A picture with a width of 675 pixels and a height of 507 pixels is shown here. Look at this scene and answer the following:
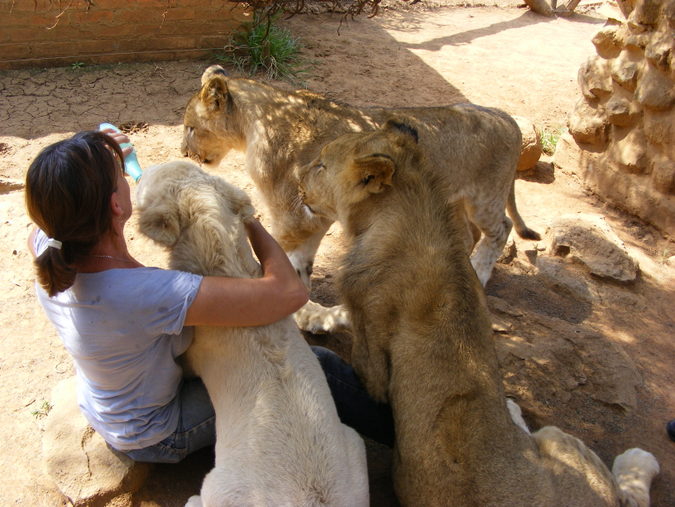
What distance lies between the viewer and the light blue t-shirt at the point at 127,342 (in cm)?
242

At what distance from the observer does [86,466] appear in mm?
3191

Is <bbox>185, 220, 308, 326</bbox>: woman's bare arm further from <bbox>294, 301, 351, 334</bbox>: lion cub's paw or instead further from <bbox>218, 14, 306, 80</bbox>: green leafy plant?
<bbox>218, 14, 306, 80</bbox>: green leafy plant

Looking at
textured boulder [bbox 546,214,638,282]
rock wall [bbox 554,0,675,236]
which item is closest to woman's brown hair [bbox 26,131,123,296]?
textured boulder [bbox 546,214,638,282]

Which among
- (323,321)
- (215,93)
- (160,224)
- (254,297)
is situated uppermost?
(215,93)

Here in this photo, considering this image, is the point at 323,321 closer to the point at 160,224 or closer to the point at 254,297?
the point at 254,297

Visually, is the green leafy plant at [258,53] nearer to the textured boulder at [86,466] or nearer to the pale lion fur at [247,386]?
the pale lion fur at [247,386]

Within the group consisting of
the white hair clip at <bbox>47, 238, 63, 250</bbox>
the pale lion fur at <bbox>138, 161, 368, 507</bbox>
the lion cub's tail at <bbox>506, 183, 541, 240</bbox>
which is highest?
the white hair clip at <bbox>47, 238, 63, 250</bbox>

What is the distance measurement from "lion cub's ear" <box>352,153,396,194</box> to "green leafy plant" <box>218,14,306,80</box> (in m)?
6.41

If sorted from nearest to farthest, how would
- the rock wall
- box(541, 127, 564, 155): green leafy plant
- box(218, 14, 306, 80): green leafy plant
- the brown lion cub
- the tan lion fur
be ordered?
the brown lion cub → the tan lion fur → the rock wall → box(541, 127, 564, 155): green leafy plant → box(218, 14, 306, 80): green leafy plant

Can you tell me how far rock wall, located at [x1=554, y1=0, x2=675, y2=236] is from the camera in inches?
247

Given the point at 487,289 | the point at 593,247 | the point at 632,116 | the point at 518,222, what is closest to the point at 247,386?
the point at 487,289

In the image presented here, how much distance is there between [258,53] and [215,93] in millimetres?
4757

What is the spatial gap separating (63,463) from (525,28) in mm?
14164

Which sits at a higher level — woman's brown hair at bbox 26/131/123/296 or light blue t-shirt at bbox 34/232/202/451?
woman's brown hair at bbox 26/131/123/296
